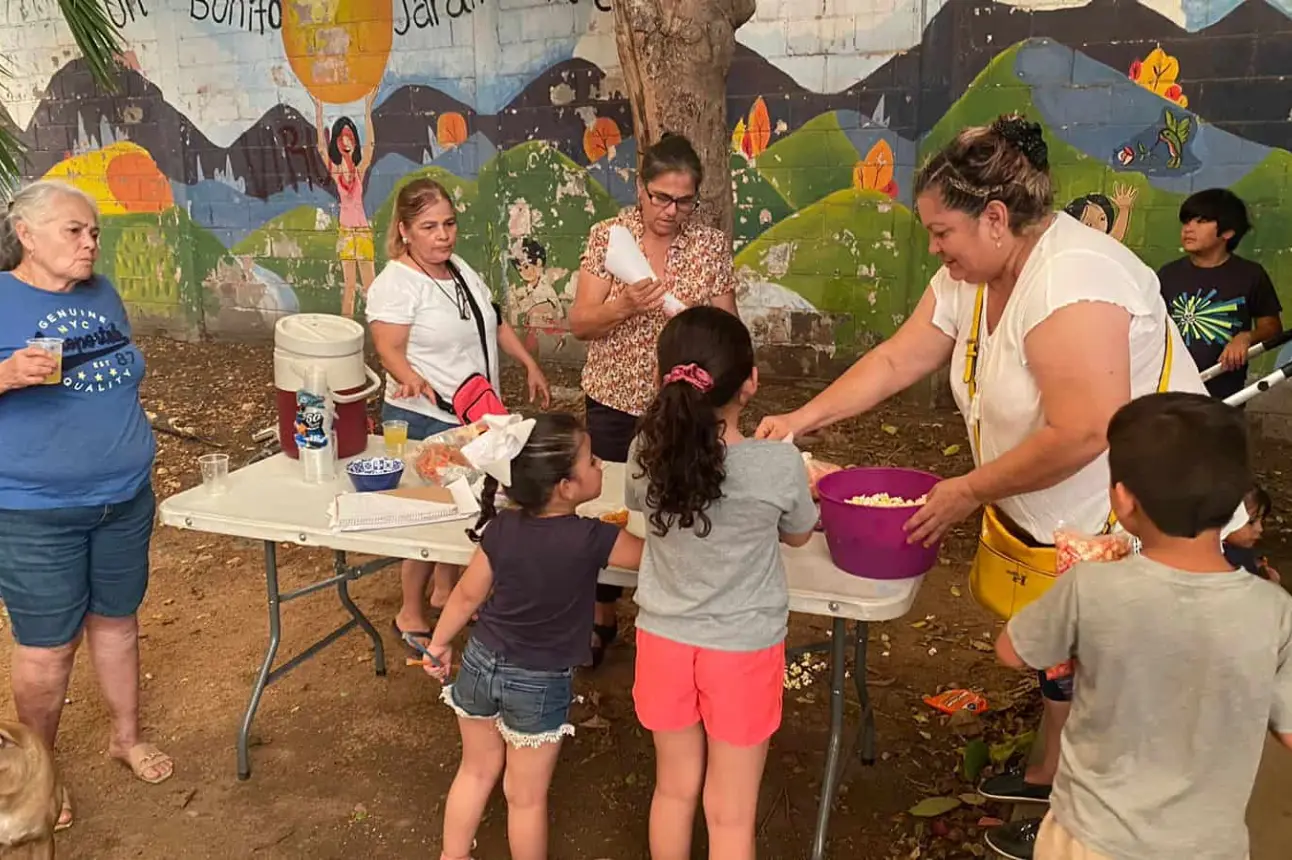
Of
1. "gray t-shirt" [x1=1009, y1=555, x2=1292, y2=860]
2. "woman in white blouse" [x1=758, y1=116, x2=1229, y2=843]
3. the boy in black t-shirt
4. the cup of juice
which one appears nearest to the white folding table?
"woman in white blouse" [x1=758, y1=116, x2=1229, y2=843]

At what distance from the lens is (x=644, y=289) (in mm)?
3055

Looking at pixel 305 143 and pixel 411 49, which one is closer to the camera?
pixel 411 49

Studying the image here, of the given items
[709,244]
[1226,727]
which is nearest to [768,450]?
[1226,727]

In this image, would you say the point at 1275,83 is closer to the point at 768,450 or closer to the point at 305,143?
the point at 768,450

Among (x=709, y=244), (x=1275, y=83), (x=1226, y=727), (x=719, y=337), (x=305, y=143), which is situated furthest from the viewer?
(x=305, y=143)

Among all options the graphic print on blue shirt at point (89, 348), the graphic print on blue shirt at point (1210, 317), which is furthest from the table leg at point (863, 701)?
the graphic print on blue shirt at point (1210, 317)

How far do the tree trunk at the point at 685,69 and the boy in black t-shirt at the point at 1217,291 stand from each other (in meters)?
1.93

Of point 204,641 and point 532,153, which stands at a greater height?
point 532,153

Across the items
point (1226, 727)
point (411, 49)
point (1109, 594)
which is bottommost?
point (1226, 727)

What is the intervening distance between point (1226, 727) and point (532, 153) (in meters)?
5.90

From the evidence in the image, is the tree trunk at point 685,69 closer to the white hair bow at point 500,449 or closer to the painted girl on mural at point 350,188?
the white hair bow at point 500,449

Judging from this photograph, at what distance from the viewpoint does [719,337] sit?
1.96m

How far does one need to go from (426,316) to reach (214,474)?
0.81m

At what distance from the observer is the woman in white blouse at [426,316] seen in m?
3.24
